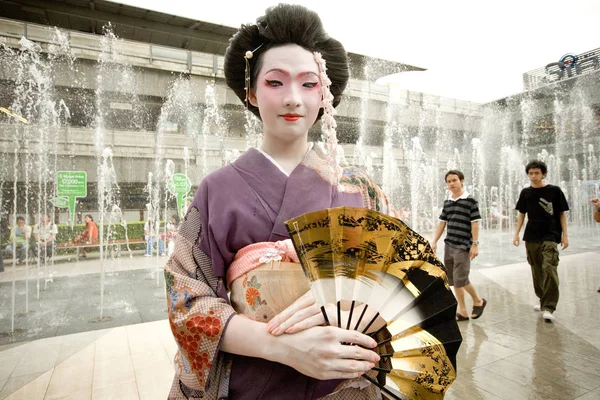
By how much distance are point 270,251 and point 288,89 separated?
1.73 ft

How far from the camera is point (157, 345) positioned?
12.1 ft

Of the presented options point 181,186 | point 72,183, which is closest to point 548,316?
point 181,186

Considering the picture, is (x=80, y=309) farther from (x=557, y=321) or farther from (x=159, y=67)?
(x=159, y=67)

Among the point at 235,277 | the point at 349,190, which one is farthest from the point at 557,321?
the point at 235,277

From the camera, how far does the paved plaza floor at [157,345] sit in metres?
2.73

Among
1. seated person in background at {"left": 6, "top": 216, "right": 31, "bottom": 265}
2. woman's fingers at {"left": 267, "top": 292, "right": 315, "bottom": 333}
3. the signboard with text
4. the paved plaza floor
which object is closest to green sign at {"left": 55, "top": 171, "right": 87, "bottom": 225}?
the signboard with text

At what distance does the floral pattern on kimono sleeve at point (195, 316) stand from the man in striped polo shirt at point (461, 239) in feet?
11.4

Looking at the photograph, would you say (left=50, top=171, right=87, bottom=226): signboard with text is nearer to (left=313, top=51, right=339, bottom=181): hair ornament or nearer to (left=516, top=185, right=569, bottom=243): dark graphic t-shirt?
(left=516, top=185, right=569, bottom=243): dark graphic t-shirt

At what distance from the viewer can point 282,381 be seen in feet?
3.32

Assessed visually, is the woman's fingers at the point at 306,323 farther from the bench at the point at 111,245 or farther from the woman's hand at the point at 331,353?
the bench at the point at 111,245

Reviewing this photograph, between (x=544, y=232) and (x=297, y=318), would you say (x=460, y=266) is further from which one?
(x=297, y=318)

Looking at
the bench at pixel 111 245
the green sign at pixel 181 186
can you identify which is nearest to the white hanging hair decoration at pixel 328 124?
the green sign at pixel 181 186

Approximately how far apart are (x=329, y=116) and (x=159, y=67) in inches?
596

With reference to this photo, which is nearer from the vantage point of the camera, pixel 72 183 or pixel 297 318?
pixel 297 318
